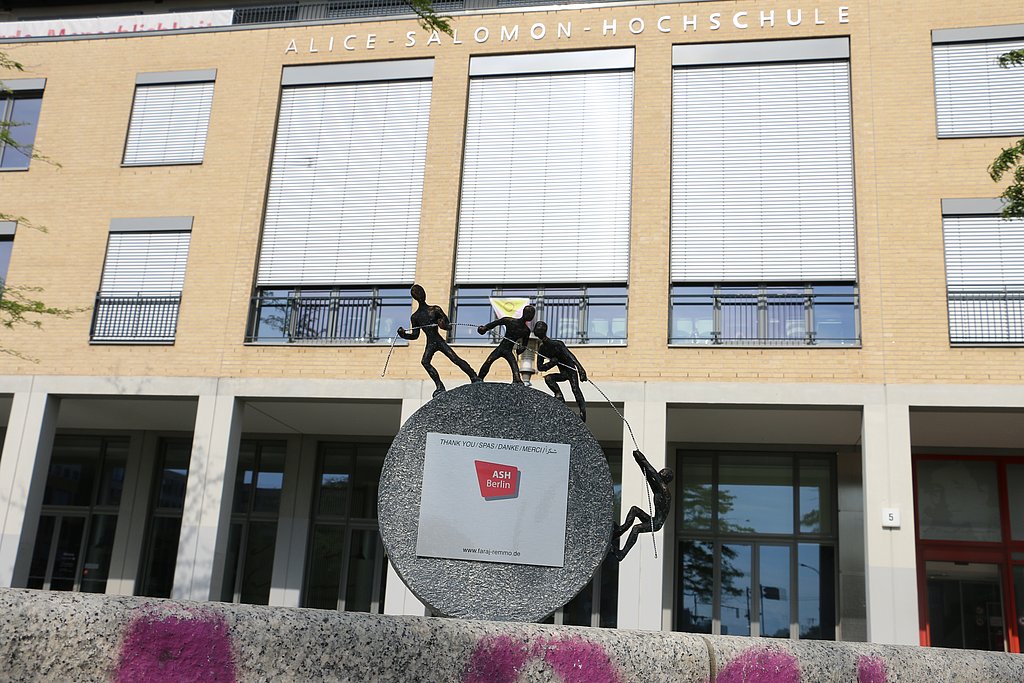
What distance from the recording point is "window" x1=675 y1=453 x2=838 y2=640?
16.8 meters

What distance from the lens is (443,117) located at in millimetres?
17047

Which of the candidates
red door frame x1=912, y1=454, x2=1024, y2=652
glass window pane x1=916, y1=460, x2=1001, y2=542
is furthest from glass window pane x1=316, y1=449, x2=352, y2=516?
glass window pane x1=916, y1=460, x2=1001, y2=542

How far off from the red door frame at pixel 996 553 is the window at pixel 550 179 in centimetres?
657

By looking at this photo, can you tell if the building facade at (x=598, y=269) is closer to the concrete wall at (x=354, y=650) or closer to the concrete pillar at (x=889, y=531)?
the concrete pillar at (x=889, y=531)

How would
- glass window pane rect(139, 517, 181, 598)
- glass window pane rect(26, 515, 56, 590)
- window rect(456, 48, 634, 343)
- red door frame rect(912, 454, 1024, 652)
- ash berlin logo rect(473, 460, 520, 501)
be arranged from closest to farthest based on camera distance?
1. ash berlin logo rect(473, 460, 520, 501)
2. red door frame rect(912, 454, 1024, 652)
3. window rect(456, 48, 634, 343)
4. glass window pane rect(139, 517, 181, 598)
5. glass window pane rect(26, 515, 56, 590)

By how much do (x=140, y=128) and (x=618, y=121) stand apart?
8.89 meters

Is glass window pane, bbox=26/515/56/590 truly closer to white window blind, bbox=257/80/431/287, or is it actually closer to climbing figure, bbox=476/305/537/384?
white window blind, bbox=257/80/431/287

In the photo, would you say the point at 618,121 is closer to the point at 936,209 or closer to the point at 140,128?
the point at 936,209

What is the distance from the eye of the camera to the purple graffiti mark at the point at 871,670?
10.4ft

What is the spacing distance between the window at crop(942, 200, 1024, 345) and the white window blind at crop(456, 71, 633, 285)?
493 cm

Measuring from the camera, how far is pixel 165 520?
19.8 meters

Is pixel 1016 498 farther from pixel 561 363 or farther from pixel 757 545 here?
pixel 561 363

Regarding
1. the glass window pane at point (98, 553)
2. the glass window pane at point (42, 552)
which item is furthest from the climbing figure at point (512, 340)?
the glass window pane at point (42, 552)

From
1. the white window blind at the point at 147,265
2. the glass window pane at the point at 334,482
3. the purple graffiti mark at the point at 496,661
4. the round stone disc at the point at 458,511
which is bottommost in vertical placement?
the purple graffiti mark at the point at 496,661
